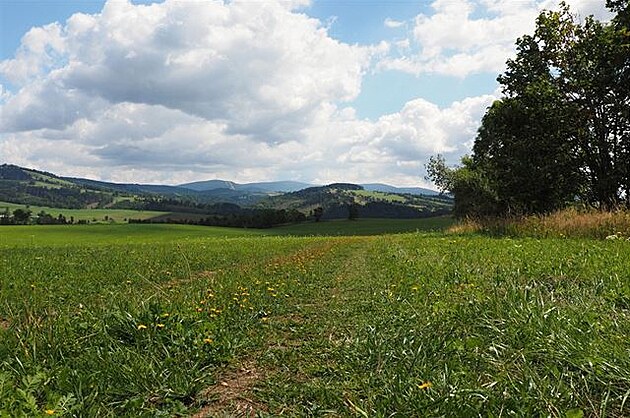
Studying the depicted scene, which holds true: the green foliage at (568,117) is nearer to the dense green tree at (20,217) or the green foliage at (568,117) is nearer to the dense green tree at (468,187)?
the dense green tree at (468,187)

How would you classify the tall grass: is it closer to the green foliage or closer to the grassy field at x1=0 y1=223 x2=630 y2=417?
the green foliage

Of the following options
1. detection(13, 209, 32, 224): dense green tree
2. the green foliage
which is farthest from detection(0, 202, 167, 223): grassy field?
the green foliage

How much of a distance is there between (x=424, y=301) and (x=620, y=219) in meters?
14.9

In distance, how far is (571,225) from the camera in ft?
60.7

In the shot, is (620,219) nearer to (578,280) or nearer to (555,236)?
(555,236)

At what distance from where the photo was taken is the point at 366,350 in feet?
14.9

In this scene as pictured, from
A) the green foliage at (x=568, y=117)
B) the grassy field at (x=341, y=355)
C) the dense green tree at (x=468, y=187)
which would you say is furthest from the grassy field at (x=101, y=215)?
the grassy field at (x=341, y=355)

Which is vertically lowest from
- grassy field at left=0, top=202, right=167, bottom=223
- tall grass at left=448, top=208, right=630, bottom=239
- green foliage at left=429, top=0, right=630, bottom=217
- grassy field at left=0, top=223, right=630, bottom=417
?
grassy field at left=0, top=202, right=167, bottom=223

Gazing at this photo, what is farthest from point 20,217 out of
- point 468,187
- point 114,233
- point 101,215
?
point 468,187

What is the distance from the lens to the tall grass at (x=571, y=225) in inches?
660

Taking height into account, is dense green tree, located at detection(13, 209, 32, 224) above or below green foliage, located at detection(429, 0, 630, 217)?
below

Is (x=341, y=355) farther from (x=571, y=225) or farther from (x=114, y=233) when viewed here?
(x=114, y=233)

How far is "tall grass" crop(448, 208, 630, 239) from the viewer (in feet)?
55.0

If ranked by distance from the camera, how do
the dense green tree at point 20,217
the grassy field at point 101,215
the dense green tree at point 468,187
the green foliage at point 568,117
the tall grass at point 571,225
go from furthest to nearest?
the grassy field at point 101,215, the dense green tree at point 20,217, the dense green tree at point 468,187, the green foliage at point 568,117, the tall grass at point 571,225
